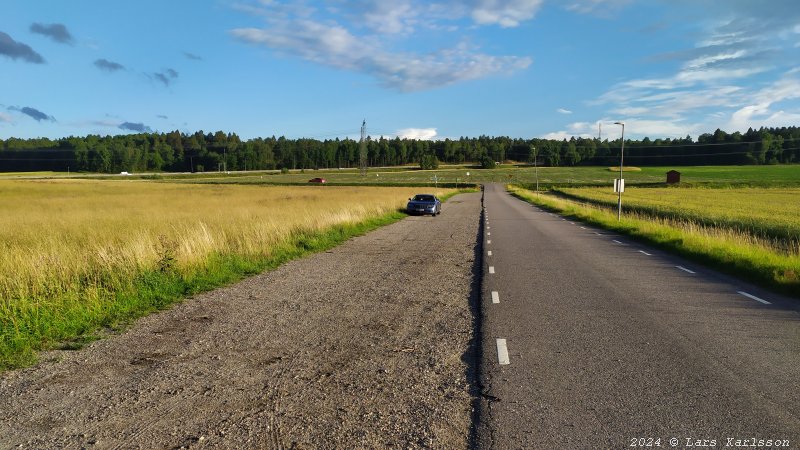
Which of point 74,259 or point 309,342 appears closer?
point 309,342

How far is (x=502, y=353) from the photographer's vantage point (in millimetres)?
6105

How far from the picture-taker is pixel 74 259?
10875 millimetres

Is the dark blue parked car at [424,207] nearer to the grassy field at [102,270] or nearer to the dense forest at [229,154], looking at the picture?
the grassy field at [102,270]

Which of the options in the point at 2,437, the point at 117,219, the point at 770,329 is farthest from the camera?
the point at 117,219

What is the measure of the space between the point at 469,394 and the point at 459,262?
9.25 meters

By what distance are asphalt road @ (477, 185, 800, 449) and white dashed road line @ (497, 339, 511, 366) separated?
11mm

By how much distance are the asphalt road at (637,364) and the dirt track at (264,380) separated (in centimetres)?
48

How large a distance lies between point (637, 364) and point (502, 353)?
142cm

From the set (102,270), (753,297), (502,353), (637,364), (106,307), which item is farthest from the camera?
(102,270)

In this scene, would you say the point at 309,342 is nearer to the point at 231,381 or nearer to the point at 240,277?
the point at 231,381

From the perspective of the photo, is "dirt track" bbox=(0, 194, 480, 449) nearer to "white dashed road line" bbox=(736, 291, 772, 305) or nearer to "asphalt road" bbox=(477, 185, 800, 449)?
"asphalt road" bbox=(477, 185, 800, 449)

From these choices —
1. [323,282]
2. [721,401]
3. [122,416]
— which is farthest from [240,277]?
[721,401]

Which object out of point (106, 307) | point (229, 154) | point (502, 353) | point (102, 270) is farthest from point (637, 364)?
point (229, 154)

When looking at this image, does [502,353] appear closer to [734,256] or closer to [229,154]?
[734,256]
